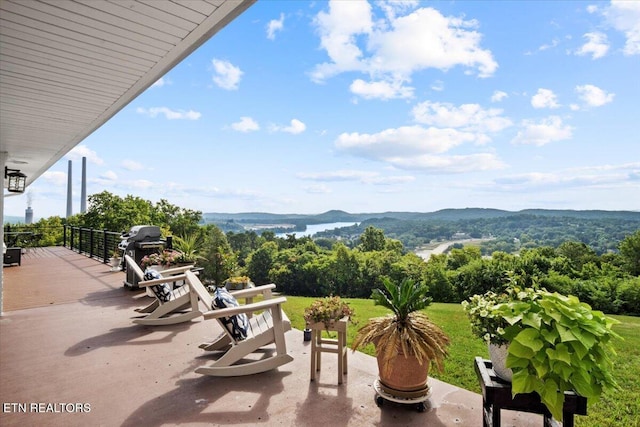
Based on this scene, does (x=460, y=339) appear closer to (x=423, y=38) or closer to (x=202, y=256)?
(x=202, y=256)

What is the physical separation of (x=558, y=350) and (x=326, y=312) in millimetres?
1845

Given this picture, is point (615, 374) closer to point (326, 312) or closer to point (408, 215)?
point (326, 312)

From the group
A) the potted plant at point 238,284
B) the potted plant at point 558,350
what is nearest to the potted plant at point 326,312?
the potted plant at point 558,350

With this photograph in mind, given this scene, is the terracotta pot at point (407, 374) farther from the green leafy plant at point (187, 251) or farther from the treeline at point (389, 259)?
the green leafy plant at point (187, 251)

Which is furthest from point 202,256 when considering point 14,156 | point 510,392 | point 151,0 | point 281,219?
point 281,219

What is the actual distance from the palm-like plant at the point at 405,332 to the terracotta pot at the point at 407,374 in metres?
0.03

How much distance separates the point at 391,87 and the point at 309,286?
18.3 meters

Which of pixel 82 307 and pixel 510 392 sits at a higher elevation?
pixel 510 392

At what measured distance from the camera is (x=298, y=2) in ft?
22.9

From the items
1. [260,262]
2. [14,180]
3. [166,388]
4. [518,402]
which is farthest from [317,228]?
[518,402]

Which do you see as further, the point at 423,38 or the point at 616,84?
the point at 616,84

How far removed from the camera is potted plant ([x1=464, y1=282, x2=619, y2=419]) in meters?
1.76

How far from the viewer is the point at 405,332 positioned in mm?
2668

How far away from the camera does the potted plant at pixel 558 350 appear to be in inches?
69.4
